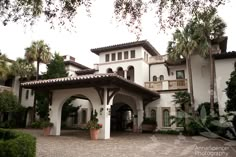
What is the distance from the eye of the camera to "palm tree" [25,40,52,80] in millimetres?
24344

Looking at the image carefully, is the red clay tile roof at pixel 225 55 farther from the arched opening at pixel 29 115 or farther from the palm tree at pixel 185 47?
the arched opening at pixel 29 115

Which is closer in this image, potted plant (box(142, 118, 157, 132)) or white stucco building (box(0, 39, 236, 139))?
white stucco building (box(0, 39, 236, 139))

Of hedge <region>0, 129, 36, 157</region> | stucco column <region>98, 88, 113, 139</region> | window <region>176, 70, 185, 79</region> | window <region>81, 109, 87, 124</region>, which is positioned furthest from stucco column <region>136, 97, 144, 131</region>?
hedge <region>0, 129, 36, 157</region>

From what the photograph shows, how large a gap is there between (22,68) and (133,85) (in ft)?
55.9

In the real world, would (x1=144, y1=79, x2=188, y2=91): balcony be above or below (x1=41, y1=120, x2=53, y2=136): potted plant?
above

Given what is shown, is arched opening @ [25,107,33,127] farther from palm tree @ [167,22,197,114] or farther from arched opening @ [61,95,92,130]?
palm tree @ [167,22,197,114]

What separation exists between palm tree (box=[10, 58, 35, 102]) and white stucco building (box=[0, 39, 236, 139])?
4.84 m

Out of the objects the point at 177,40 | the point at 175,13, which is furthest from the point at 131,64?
the point at 175,13

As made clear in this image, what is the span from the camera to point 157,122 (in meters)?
20.7

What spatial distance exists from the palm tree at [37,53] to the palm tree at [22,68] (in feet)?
4.66

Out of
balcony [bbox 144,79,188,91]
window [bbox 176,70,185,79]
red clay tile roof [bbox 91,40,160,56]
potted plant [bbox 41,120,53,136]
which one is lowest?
potted plant [bbox 41,120,53,136]

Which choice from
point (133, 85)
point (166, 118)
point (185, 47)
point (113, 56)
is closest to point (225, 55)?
point (185, 47)

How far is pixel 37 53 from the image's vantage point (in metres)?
24.4

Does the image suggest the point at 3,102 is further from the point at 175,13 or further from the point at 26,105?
the point at 175,13
